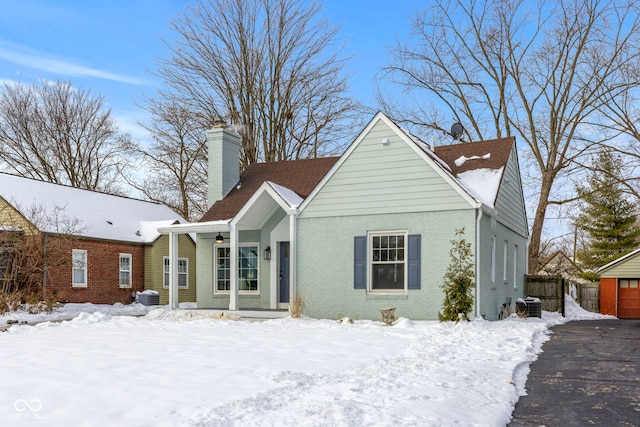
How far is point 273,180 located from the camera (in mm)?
18562

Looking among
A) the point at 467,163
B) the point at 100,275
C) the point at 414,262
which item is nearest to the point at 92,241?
the point at 100,275

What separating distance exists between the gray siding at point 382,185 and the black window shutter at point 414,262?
2.50 feet

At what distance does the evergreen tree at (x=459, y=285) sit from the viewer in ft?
41.7

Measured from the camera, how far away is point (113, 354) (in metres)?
8.37

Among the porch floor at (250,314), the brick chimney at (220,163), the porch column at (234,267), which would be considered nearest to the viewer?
the porch floor at (250,314)

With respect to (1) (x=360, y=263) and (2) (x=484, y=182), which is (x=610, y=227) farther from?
Answer: (1) (x=360, y=263)

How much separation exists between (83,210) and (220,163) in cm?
795

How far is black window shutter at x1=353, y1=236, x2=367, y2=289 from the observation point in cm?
1430

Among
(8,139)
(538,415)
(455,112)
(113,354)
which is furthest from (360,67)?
(538,415)

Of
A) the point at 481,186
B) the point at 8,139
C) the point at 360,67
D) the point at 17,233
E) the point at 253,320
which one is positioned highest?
the point at 360,67

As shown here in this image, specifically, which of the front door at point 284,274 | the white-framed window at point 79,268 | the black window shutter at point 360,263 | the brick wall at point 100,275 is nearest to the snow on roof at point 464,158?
the black window shutter at point 360,263

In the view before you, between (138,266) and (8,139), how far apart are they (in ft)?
44.9

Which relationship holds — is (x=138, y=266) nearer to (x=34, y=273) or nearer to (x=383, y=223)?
(x=34, y=273)

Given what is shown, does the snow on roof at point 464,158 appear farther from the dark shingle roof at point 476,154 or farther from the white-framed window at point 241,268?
the white-framed window at point 241,268
